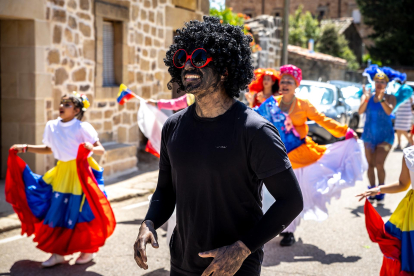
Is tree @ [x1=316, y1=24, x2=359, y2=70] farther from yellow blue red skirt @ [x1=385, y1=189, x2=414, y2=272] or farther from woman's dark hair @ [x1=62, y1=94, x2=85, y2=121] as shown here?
yellow blue red skirt @ [x1=385, y1=189, x2=414, y2=272]

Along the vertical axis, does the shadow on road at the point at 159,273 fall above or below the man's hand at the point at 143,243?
below

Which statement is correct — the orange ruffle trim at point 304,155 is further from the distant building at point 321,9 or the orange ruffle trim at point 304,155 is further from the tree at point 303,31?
the distant building at point 321,9

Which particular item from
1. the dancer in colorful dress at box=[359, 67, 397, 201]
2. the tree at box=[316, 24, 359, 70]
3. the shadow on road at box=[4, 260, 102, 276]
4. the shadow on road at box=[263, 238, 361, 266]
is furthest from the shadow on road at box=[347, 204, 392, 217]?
the tree at box=[316, 24, 359, 70]

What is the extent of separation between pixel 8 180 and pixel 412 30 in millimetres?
32307

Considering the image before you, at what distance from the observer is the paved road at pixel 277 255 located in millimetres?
4977

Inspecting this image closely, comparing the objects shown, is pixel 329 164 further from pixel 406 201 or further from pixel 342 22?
pixel 342 22

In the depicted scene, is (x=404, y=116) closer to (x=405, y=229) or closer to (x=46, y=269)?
(x=405, y=229)

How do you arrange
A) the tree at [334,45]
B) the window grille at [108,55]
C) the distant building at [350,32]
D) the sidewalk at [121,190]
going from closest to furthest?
1. the sidewalk at [121,190]
2. the window grille at [108,55]
3. the tree at [334,45]
4. the distant building at [350,32]

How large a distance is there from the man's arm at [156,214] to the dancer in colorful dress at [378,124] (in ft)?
19.1

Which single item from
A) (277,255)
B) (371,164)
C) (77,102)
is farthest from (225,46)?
(371,164)

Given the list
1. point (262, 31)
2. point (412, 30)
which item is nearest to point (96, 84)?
point (262, 31)

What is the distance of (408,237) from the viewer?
367 centimetres

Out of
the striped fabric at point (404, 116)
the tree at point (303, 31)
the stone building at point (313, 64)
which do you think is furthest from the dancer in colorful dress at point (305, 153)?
the tree at point (303, 31)

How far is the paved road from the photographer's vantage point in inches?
196
